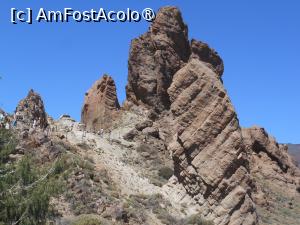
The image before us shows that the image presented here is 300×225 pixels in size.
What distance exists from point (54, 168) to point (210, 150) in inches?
778

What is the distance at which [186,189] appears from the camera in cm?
3769

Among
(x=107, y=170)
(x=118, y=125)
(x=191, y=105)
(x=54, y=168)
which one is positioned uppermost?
(x=118, y=125)

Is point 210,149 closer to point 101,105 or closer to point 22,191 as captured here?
point 22,191

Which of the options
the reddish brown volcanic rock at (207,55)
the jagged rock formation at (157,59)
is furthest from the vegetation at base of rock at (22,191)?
the reddish brown volcanic rock at (207,55)

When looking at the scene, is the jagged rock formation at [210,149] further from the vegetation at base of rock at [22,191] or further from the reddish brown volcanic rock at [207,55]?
the reddish brown volcanic rock at [207,55]

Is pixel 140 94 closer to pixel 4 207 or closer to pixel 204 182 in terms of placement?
pixel 204 182

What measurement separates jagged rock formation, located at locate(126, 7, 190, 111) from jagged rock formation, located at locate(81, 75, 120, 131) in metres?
1.78

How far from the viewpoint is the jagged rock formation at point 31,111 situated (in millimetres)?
39975

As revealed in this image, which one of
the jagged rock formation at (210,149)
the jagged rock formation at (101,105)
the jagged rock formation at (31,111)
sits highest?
the jagged rock formation at (101,105)

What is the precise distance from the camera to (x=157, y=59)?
56094 millimetres

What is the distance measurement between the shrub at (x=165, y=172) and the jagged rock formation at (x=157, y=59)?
1078cm

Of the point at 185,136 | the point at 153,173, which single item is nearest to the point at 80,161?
the point at 185,136

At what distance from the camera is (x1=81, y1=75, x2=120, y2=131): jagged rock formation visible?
5669cm

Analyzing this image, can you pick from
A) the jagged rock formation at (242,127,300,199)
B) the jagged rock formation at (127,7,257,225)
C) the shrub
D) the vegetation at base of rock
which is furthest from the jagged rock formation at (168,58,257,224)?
the jagged rock formation at (242,127,300,199)
